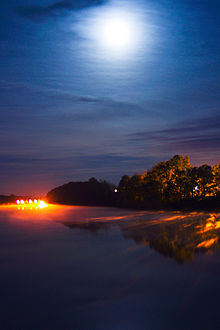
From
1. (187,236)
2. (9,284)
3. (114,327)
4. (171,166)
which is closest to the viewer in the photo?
(114,327)

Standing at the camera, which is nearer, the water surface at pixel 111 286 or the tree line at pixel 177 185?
the water surface at pixel 111 286

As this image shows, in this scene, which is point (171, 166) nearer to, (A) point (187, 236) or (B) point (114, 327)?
(A) point (187, 236)

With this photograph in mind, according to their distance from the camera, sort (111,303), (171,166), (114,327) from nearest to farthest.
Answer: (114,327)
(111,303)
(171,166)

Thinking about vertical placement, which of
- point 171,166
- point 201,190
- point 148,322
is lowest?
point 148,322

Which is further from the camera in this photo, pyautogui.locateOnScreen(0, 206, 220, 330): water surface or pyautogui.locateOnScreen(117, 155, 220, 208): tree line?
pyautogui.locateOnScreen(117, 155, 220, 208): tree line

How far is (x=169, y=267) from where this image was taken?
14.0 metres

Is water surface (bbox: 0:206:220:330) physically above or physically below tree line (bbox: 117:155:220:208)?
below

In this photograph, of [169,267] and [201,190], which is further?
[201,190]

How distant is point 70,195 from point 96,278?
11839cm

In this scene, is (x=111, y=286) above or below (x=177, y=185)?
below

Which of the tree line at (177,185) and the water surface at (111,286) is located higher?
the tree line at (177,185)

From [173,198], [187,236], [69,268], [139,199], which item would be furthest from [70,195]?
[69,268]

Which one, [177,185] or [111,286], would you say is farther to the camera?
[177,185]

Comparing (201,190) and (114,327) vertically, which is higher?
(201,190)
